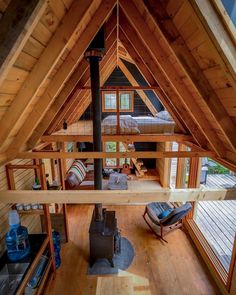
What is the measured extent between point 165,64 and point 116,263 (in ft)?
10.3

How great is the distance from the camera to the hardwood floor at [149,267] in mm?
2738

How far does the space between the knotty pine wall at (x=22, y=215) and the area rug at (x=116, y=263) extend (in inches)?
47.1

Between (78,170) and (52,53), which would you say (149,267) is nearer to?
(52,53)

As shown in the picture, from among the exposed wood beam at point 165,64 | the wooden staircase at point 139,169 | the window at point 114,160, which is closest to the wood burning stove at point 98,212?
the exposed wood beam at point 165,64

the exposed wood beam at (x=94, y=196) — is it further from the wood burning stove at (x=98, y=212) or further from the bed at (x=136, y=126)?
the bed at (x=136, y=126)

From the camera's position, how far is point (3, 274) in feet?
6.58

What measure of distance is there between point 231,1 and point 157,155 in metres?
1.84

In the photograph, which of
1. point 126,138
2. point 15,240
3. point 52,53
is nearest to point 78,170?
point 126,138

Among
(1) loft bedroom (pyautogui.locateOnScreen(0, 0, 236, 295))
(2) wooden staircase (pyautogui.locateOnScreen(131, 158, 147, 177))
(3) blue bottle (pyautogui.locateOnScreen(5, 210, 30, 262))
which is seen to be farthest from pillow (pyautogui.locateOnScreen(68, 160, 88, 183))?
(3) blue bottle (pyautogui.locateOnScreen(5, 210, 30, 262))

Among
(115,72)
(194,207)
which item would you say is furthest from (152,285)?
(115,72)

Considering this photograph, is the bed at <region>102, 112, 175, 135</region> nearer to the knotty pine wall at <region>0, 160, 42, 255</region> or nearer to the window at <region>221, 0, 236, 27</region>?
the knotty pine wall at <region>0, 160, 42, 255</region>

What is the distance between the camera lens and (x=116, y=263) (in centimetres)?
321

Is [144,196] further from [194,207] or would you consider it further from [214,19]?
[194,207]

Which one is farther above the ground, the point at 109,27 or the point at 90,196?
the point at 109,27
